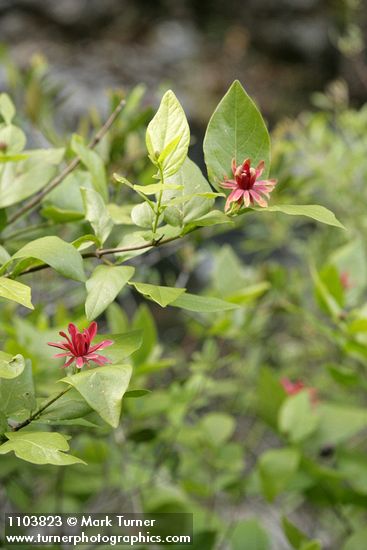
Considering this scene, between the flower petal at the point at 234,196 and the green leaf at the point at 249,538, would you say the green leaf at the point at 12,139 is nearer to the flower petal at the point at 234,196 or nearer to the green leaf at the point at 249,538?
the flower petal at the point at 234,196

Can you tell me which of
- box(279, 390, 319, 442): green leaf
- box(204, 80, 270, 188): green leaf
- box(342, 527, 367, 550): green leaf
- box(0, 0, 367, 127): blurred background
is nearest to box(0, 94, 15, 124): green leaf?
box(204, 80, 270, 188): green leaf

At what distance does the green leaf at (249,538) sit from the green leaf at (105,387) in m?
0.53

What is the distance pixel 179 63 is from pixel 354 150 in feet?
9.15

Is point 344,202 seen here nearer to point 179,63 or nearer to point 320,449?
point 320,449

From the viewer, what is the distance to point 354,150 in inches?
57.6

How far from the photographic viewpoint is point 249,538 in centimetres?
81

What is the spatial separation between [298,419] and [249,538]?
164mm

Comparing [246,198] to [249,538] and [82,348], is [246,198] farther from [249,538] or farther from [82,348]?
[249,538]

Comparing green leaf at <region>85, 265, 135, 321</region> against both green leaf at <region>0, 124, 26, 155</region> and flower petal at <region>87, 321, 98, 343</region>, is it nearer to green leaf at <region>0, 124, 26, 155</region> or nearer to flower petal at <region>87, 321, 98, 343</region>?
flower petal at <region>87, 321, 98, 343</region>

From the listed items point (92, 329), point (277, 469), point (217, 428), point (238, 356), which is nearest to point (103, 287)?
point (92, 329)

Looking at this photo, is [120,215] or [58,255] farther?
[120,215]

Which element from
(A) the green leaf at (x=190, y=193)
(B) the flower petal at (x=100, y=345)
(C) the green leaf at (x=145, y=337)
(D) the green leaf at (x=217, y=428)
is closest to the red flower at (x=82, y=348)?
(B) the flower petal at (x=100, y=345)

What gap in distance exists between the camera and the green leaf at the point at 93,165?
1.75ft

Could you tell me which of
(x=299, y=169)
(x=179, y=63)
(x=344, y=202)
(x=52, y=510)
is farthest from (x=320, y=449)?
(x=179, y=63)
